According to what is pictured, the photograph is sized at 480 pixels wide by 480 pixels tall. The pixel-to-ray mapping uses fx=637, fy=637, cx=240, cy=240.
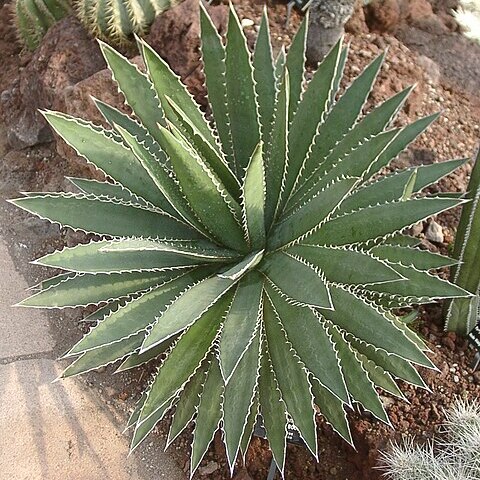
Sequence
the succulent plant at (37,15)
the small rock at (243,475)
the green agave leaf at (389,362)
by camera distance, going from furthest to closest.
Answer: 1. the succulent plant at (37,15)
2. the small rock at (243,475)
3. the green agave leaf at (389,362)

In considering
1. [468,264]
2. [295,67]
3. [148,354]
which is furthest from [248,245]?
[468,264]

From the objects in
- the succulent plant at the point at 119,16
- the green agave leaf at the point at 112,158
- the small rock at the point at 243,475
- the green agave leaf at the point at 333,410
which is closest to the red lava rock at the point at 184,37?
the succulent plant at the point at 119,16

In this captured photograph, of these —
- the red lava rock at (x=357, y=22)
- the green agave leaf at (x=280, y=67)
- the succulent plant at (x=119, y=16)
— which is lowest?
the succulent plant at (x=119, y=16)

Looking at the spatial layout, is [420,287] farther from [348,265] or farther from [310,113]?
[310,113]

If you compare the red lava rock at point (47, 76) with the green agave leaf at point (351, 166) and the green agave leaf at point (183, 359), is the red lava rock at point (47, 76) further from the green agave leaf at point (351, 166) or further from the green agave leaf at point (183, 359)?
the green agave leaf at point (183, 359)

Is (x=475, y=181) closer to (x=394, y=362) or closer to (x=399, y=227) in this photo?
(x=399, y=227)

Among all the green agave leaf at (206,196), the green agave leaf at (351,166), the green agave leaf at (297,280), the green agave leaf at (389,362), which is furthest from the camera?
the green agave leaf at (389,362)
